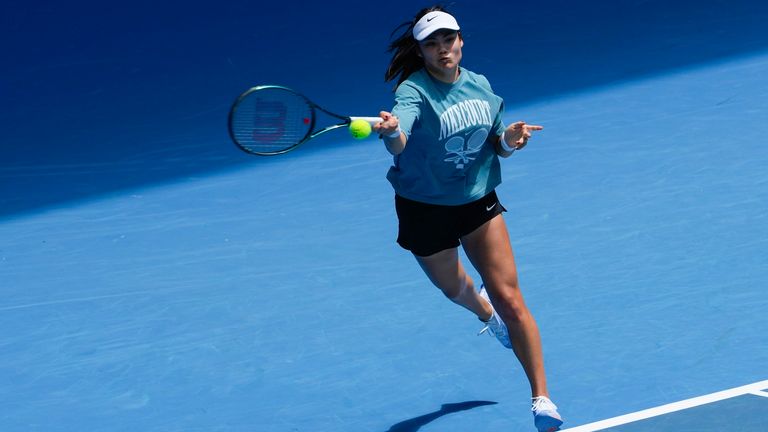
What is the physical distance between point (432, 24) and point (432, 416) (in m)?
1.63

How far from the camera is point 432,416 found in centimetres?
507

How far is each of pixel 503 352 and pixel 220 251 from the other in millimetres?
2400

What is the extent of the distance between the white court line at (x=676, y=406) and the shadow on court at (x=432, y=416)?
50 cm

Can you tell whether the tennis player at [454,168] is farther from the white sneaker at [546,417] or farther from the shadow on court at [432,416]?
the shadow on court at [432,416]

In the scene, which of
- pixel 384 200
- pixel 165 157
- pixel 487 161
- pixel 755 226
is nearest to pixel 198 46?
pixel 165 157

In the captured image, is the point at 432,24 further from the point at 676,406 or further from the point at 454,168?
the point at 676,406

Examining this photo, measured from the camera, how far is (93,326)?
642cm

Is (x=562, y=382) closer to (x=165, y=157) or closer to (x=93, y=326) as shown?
(x=93, y=326)

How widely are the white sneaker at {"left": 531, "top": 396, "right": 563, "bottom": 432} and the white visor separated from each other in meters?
1.49

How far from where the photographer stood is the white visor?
15.5 feet

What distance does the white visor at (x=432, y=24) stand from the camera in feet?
15.5

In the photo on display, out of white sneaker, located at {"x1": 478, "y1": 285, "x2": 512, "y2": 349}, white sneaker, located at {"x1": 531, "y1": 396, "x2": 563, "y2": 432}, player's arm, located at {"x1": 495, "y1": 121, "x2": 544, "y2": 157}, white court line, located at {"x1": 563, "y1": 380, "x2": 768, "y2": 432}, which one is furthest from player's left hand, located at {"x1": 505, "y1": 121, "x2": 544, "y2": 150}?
white court line, located at {"x1": 563, "y1": 380, "x2": 768, "y2": 432}

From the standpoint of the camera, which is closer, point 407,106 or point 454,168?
point 407,106

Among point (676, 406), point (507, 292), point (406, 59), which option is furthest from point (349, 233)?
point (676, 406)
